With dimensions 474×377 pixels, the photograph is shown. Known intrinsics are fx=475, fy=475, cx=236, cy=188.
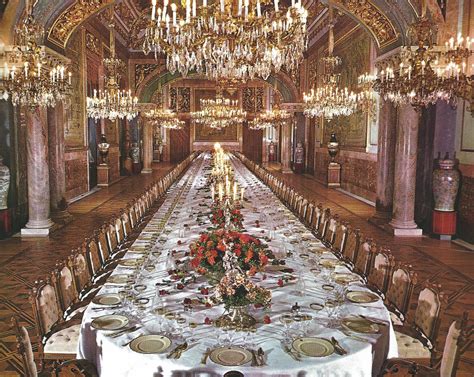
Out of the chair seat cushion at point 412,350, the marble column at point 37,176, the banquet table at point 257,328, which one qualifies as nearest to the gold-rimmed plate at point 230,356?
the banquet table at point 257,328

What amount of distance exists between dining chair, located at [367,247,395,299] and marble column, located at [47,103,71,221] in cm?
760

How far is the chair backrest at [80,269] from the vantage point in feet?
13.6

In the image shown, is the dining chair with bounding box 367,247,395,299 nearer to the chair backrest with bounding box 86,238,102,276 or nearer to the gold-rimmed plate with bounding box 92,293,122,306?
the gold-rimmed plate with bounding box 92,293,122,306

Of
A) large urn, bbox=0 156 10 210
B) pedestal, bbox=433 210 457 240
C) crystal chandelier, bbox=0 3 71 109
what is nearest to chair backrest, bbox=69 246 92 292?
crystal chandelier, bbox=0 3 71 109

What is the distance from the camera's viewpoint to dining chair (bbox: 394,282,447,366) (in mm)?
3311

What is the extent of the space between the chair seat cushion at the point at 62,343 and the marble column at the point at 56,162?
22.9ft

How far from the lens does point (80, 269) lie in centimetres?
430

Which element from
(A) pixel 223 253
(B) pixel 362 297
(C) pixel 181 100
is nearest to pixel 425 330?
(B) pixel 362 297

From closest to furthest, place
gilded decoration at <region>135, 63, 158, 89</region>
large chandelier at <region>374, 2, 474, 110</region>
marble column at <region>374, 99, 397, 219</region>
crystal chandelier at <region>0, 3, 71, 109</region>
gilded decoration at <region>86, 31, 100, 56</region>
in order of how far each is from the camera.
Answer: large chandelier at <region>374, 2, 474, 110</region>, crystal chandelier at <region>0, 3, 71, 109</region>, marble column at <region>374, 99, 397, 219</region>, gilded decoration at <region>86, 31, 100, 56</region>, gilded decoration at <region>135, 63, 158, 89</region>

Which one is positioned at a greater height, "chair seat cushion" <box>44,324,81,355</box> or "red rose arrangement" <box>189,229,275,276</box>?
"red rose arrangement" <box>189,229,275,276</box>

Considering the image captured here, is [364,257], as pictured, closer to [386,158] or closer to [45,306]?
[45,306]

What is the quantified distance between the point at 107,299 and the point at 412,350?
2255mm

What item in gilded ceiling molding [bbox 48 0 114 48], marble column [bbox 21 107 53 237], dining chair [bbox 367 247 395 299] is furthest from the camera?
gilded ceiling molding [bbox 48 0 114 48]

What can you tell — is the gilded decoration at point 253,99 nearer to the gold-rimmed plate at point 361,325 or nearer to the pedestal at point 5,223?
the pedestal at point 5,223
